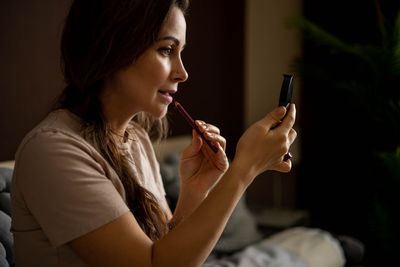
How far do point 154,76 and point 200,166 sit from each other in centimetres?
33

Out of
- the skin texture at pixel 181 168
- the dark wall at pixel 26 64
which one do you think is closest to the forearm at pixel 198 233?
the skin texture at pixel 181 168

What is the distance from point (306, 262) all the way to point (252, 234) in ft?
1.20

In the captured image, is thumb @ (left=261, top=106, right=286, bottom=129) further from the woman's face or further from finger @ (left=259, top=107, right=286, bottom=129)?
the woman's face

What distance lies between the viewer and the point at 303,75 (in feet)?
10.3

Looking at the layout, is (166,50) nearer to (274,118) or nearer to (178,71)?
(178,71)

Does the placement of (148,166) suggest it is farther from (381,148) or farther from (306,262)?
(381,148)

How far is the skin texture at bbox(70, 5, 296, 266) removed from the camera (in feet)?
2.85

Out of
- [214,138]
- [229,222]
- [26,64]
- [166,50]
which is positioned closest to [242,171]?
[214,138]

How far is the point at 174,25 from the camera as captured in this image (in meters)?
1.05

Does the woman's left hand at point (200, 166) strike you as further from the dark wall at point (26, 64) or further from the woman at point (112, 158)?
the dark wall at point (26, 64)

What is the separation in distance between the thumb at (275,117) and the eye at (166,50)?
28 cm

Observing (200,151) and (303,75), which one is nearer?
(200,151)

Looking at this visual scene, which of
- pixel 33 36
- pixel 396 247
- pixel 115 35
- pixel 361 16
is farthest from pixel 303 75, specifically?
pixel 115 35

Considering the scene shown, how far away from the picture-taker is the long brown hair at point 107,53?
38.4 inches
